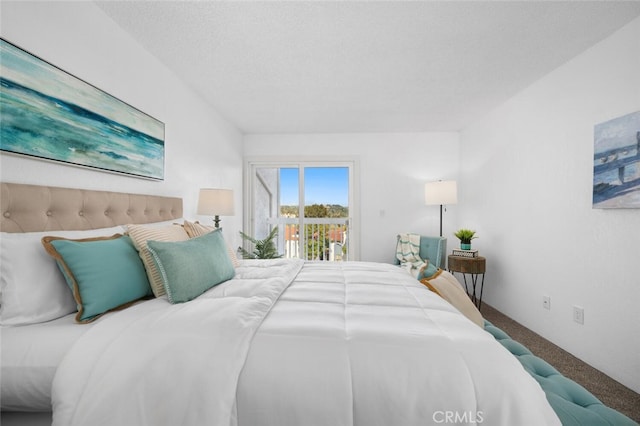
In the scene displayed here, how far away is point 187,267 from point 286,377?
835 millimetres

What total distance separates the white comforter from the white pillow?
31 cm

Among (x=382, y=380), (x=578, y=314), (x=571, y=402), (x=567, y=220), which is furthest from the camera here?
(x=567, y=220)

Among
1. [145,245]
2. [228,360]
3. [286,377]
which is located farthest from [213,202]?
[286,377]

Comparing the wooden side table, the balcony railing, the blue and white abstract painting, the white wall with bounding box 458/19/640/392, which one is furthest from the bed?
the balcony railing

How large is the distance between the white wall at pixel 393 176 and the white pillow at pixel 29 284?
3548 mm

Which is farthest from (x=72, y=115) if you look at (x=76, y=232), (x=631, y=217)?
(x=631, y=217)

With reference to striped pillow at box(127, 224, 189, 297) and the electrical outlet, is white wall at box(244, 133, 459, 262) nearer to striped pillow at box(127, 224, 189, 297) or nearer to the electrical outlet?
the electrical outlet

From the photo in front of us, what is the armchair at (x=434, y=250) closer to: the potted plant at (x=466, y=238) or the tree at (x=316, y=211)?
the potted plant at (x=466, y=238)

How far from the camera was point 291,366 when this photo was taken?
3.01 feet

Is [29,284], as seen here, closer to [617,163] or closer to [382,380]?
[382,380]

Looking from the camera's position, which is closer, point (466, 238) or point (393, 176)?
point (466, 238)

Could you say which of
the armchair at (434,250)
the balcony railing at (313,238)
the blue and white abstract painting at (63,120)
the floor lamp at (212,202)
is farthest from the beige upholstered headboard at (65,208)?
the armchair at (434,250)

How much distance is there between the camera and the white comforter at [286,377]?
0.85m

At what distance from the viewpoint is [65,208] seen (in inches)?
57.7
